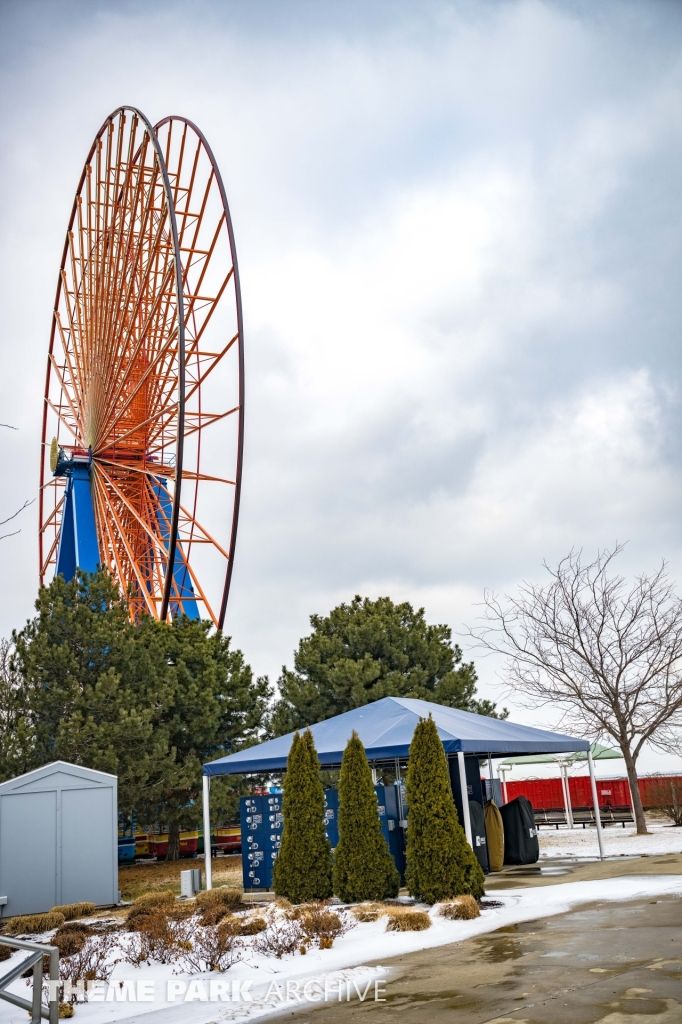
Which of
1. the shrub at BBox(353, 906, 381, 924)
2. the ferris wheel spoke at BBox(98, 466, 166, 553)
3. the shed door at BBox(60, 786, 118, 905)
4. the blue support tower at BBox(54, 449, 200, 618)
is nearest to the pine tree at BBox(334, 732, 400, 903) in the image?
the shrub at BBox(353, 906, 381, 924)

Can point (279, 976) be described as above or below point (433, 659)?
below

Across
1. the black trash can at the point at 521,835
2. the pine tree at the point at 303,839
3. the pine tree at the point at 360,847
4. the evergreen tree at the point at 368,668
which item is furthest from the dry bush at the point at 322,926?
the evergreen tree at the point at 368,668

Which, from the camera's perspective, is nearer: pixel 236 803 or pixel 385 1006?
pixel 385 1006

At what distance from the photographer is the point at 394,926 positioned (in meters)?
8.69

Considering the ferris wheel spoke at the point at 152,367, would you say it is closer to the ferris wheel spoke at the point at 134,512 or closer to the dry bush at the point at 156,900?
the ferris wheel spoke at the point at 134,512

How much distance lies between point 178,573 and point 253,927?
18430 millimetres

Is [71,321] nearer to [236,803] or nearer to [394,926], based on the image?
[236,803]

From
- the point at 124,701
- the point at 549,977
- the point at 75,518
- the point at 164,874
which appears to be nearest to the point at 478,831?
the point at 549,977

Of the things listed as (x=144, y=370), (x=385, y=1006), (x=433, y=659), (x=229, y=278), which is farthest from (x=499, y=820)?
(x=144, y=370)

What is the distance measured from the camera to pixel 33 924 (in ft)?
34.4

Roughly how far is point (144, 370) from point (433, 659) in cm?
1143

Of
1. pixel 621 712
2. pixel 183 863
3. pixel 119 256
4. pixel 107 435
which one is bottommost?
pixel 183 863

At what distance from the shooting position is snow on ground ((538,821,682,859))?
15.9 meters

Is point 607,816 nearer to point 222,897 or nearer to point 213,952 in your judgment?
point 222,897
